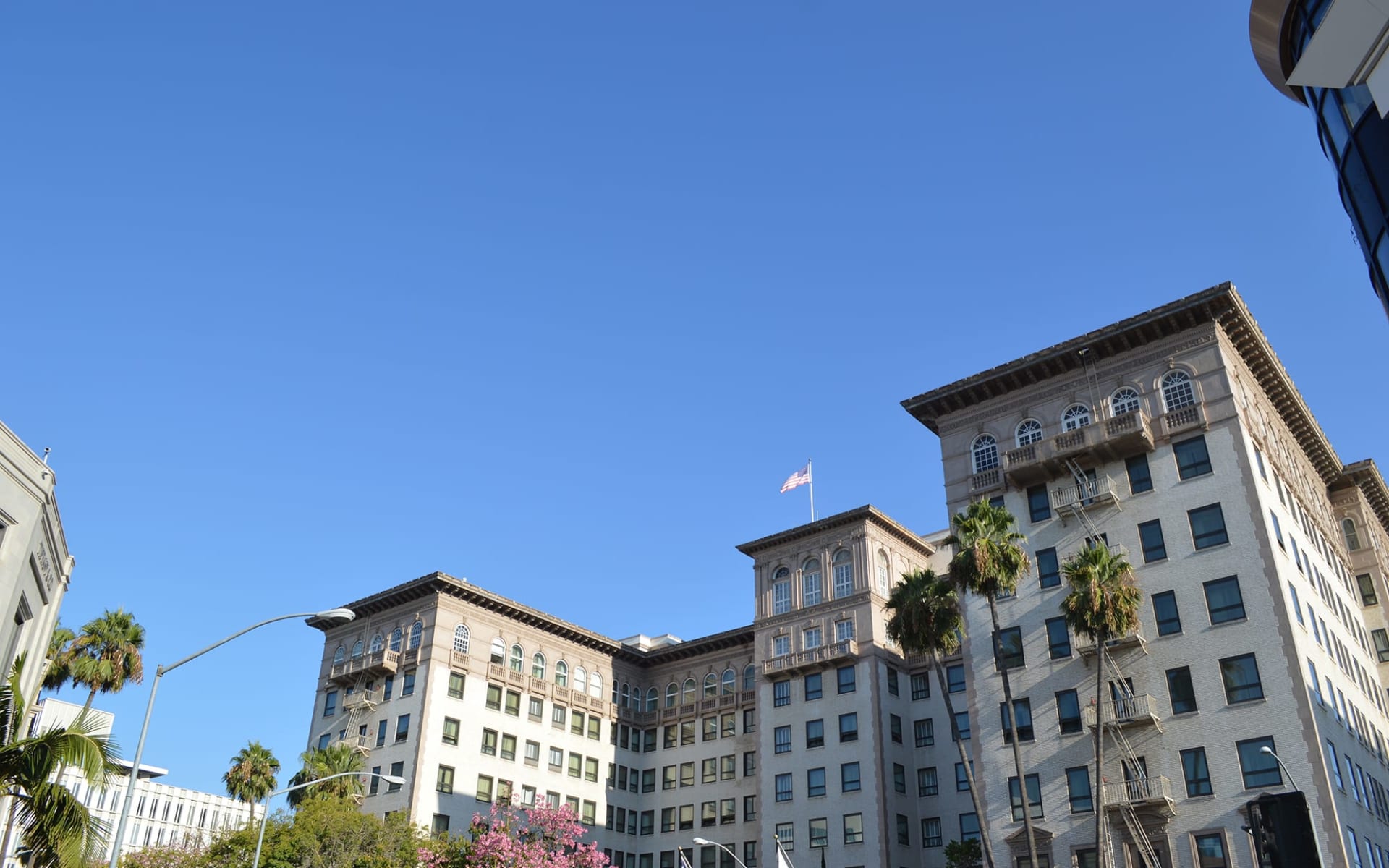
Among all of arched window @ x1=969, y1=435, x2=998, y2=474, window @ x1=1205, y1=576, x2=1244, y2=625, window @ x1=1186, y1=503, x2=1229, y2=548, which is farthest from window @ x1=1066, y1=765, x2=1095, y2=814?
arched window @ x1=969, y1=435, x2=998, y2=474

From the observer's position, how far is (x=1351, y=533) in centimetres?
6819

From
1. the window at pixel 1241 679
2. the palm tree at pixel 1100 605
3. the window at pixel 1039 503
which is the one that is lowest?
the window at pixel 1241 679

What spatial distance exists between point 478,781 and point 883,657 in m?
27.2

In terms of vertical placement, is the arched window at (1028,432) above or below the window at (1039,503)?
above

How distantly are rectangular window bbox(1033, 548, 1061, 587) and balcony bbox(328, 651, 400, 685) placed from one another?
42.8m

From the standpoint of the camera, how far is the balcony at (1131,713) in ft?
155

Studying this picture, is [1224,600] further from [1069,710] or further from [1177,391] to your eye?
[1177,391]

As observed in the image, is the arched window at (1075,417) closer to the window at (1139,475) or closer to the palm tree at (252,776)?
the window at (1139,475)

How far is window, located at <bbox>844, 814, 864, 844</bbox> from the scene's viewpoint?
65.8 metres

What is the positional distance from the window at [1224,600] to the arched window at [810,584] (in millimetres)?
28762

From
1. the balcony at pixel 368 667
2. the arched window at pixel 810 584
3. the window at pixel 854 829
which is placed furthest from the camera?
the balcony at pixel 368 667

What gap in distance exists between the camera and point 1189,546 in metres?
50.1

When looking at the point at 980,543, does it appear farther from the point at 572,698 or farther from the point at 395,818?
the point at 572,698

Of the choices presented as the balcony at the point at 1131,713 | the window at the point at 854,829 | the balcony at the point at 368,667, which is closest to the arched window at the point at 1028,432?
the balcony at the point at 1131,713
